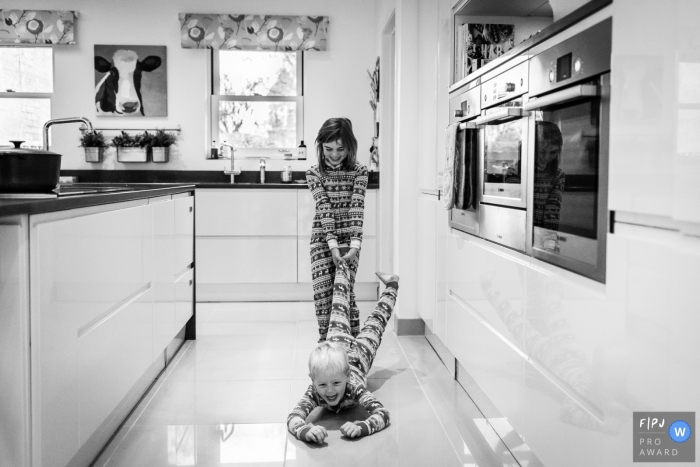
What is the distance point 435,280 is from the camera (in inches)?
121

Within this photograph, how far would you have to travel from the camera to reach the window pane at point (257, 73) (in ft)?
17.2

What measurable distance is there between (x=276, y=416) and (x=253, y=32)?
11.8 feet

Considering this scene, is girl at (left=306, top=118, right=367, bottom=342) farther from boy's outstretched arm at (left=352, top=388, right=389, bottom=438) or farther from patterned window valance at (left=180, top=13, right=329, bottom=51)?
patterned window valance at (left=180, top=13, right=329, bottom=51)

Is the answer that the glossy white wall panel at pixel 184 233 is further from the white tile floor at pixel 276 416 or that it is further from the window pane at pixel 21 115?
the window pane at pixel 21 115

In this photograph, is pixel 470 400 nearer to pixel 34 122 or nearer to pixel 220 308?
pixel 220 308

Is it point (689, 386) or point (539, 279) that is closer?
point (689, 386)

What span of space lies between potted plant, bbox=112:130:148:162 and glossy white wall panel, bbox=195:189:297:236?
80 cm

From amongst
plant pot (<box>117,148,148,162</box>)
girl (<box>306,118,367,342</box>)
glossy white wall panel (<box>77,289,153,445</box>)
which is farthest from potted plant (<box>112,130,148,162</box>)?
glossy white wall panel (<box>77,289,153,445</box>)

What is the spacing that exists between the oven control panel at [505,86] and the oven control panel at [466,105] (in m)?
0.09

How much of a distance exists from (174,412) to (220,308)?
2.10m

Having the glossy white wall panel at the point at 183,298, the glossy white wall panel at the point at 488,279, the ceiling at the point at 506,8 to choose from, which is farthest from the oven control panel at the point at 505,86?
the glossy white wall panel at the point at 183,298

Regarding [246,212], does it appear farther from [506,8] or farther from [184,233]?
[506,8]

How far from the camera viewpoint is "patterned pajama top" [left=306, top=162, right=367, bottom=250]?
2.95 meters

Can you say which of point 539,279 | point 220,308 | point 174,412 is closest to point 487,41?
point 539,279
